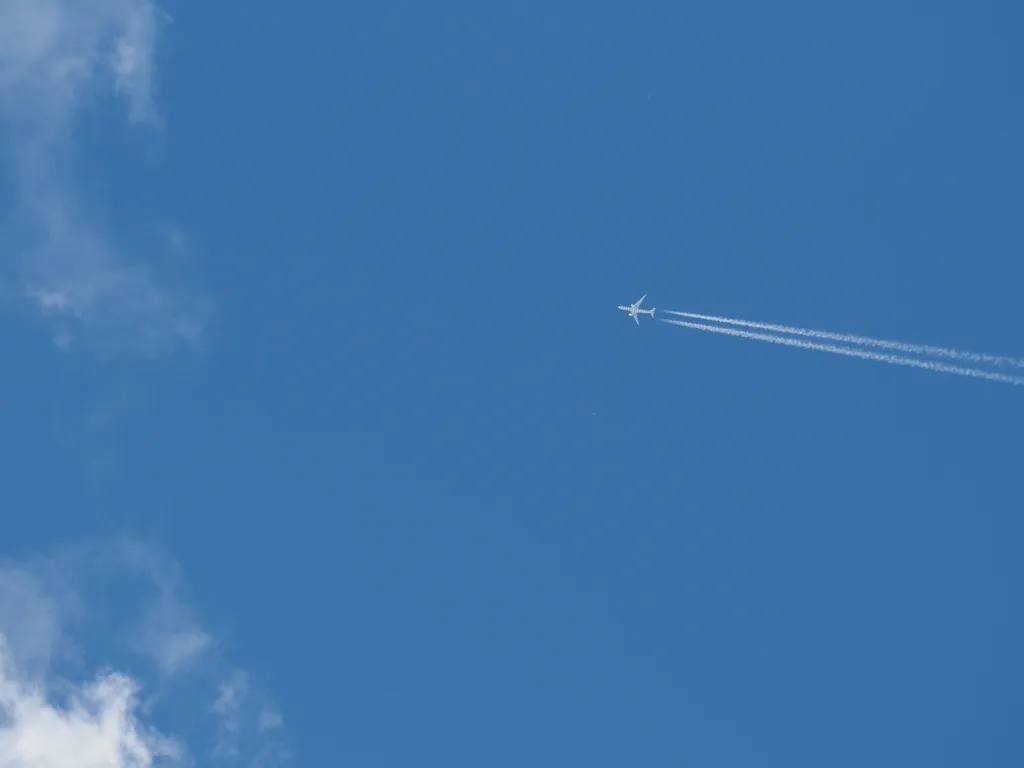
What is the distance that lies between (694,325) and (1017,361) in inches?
1553

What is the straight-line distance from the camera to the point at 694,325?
462 ft

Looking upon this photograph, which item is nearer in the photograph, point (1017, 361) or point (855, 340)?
point (1017, 361)

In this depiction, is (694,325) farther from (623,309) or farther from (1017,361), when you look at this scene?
(1017,361)

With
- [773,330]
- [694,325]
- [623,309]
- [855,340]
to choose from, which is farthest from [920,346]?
[623,309]

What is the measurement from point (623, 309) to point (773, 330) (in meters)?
19.9

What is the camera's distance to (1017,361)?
4931 inches

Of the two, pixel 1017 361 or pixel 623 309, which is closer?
pixel 1017 361

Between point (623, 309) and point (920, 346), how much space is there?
125 ft

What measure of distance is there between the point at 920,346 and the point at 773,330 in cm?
1822

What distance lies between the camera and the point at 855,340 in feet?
442

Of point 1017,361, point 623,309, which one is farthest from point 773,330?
point 1017,361

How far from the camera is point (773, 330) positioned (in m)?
138

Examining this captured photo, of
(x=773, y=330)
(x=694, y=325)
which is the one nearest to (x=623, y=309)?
(x=694, y=325)

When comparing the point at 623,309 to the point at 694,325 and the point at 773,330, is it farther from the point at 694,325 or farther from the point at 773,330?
the point at 773,330
